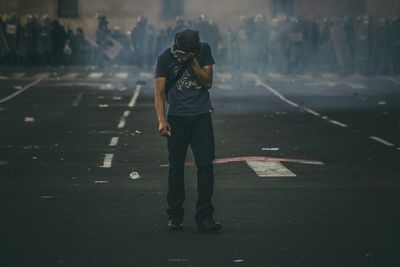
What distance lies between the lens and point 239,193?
13.8 metres

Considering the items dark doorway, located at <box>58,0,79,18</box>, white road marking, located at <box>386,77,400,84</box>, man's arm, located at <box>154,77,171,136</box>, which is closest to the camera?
man's arm, located at <box>154,77,171,136</box>

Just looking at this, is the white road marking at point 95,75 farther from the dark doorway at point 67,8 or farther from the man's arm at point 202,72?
the man's arm at point 202,72

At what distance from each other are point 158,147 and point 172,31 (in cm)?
3822

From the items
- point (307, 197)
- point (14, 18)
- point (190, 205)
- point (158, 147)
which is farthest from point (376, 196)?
point (14, 18)

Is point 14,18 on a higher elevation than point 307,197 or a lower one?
lower

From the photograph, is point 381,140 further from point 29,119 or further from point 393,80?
point 393,80

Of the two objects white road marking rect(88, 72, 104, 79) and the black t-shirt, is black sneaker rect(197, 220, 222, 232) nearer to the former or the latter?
the black t-shirt

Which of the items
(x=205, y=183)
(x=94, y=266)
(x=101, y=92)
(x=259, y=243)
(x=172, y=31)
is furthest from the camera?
(x=172, y=31)

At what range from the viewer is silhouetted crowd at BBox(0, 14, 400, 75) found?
5025 cm

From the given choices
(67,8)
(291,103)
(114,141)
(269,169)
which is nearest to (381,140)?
(114,141)

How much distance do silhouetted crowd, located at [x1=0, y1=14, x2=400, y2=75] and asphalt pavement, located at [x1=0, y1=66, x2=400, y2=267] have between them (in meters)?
18.9

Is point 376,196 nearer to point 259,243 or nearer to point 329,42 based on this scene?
point 259,243

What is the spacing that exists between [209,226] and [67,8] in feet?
208

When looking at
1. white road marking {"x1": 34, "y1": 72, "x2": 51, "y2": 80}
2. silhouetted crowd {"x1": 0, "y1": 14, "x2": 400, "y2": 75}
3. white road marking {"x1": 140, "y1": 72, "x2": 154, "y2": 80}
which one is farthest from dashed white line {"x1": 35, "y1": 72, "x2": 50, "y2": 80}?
silhouetted crowd {"x1": 0, "y1": 14, "x2": 400, "y2": 75}
